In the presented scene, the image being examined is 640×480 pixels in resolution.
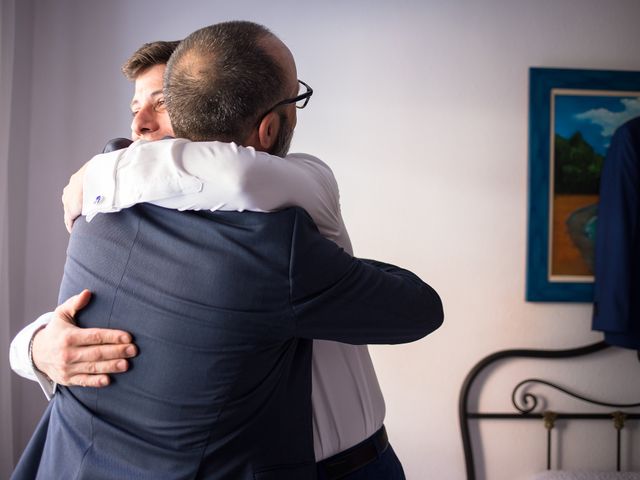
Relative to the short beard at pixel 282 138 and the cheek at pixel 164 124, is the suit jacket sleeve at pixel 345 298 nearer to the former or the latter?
the short beard at pixel 282 138

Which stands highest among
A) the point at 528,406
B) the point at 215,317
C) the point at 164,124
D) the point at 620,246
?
the point at 164,124

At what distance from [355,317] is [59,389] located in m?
0.48

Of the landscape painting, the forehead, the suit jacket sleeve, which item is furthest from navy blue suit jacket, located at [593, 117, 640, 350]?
the forehead

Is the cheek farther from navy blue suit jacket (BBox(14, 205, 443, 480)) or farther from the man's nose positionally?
navy blue suit jacket (BBox(14, 205, 443, 480))

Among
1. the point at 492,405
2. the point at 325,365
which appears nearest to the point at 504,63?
the point at 492,405

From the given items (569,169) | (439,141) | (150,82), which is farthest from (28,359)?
(569,169)

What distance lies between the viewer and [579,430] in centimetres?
250

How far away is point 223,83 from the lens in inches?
31.4

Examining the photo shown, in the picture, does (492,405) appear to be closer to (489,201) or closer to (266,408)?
(489,201)

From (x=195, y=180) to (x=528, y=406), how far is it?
7.22 ft

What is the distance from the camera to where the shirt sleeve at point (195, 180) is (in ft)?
2.34

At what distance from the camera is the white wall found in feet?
8.07

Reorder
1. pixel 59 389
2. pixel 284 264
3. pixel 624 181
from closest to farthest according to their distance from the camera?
1. pixel 284 264
2. pixel 59 389
3. pixel 624 181

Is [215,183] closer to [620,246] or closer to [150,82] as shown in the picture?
[150,82]
